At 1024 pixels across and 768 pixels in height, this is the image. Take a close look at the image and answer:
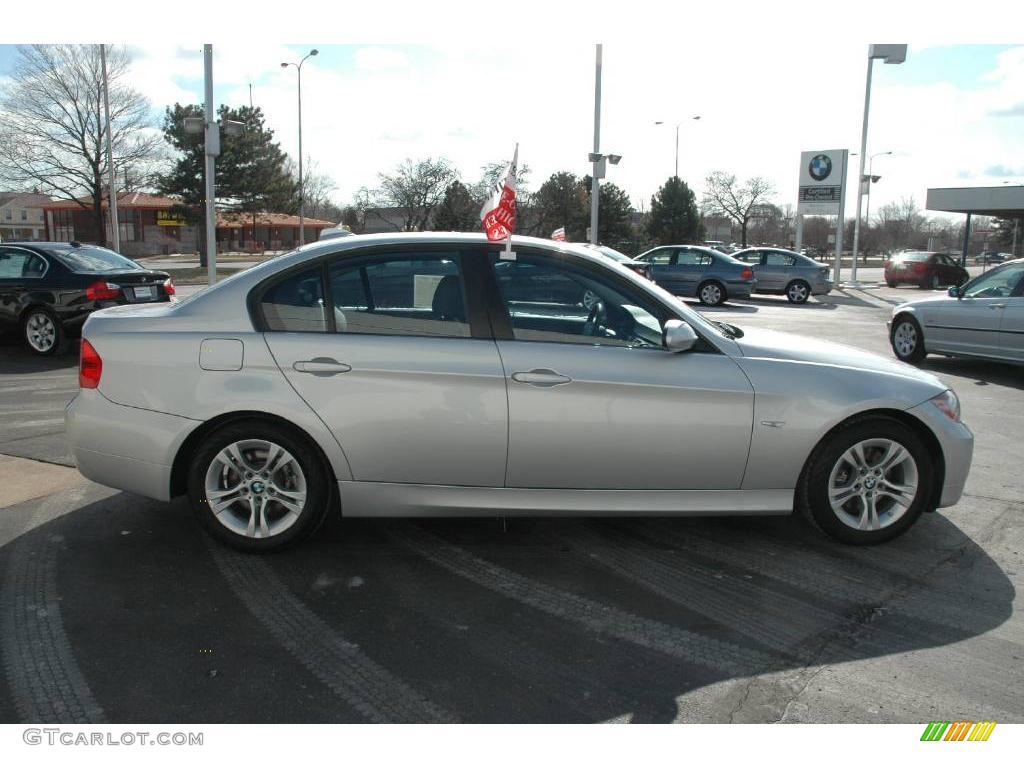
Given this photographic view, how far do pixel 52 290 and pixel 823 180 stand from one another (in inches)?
1162

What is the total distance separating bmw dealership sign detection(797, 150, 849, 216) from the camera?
32.5 meters

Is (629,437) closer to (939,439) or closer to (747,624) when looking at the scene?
(747,624)

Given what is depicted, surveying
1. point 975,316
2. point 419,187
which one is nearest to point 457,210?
point 419,187

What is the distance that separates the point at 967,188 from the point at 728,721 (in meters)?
32.7

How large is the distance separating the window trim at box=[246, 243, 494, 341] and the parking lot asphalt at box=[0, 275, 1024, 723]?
1.15 metres

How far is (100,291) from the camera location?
420 inches

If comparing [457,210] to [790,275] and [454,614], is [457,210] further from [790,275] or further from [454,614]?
[454,614]

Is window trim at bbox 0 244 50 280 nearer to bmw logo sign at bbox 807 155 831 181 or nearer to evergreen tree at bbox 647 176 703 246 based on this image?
bmw logo sign at bbox 807 155 831 181

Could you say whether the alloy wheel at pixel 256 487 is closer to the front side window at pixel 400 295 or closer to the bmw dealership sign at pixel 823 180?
the front side window at pixel 400 295

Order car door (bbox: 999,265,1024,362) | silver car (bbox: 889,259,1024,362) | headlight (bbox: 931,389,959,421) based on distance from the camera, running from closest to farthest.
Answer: headlight (bbox: 931,389,959,421)
car door (bbox: 999,265,1024,362)
silver car (bbox: 889,259,1024,362)

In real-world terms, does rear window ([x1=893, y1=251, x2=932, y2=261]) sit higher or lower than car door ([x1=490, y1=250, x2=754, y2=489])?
higher

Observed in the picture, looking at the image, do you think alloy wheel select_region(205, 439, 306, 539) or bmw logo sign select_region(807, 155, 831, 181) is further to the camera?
bmw logo sign select_region(807, 155, 831, 181)

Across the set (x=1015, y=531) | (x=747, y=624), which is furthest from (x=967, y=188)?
(x=747, y=624)
